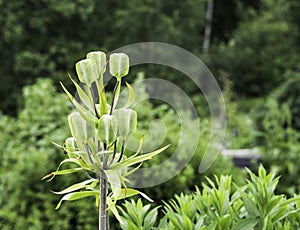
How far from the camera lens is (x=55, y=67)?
362 inches

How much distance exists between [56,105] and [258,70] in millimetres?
8871

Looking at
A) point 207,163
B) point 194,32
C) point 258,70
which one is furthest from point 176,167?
point 258,70

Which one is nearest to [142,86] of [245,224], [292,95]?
[245,224]

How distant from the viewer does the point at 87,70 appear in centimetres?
111

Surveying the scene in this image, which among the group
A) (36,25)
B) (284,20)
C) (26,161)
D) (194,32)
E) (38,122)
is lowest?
(26,161)

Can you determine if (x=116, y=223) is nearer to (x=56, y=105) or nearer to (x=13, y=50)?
(x=56, y=105)

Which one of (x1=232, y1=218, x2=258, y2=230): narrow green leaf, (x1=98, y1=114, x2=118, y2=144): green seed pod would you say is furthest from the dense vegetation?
(x1=98, y1=114, x2=118, y2=144): green seed pod

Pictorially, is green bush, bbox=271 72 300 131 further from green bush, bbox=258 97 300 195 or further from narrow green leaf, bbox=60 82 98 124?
narrow green leaf, bbox=60 82 98 124

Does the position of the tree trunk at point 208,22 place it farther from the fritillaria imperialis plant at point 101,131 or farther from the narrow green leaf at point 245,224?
the fritillaria imperialis plant at point 101,131

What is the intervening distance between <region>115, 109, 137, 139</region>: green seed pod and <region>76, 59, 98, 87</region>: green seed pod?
0.33ft

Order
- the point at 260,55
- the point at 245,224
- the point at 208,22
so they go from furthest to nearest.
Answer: the point at 208,22
the point at 260,55
the point at 245,224

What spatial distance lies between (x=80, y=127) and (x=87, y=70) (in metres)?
0.13

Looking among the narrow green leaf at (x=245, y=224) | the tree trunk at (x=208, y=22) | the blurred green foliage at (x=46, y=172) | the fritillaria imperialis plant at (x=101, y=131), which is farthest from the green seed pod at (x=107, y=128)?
the tree trunk at (x=208, y=22)

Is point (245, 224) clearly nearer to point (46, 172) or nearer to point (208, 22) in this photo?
point (46, 172)
